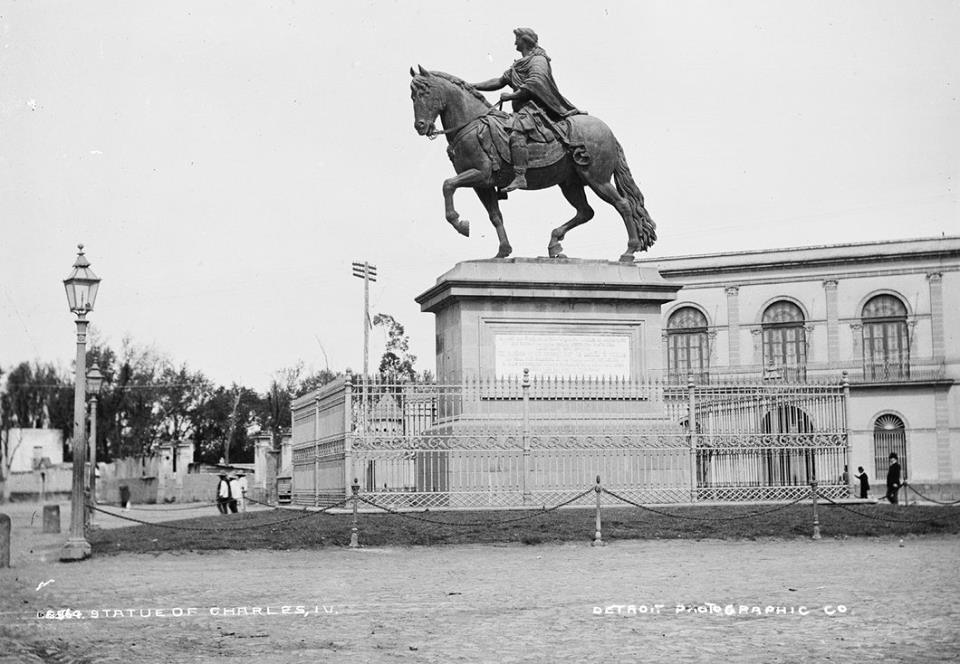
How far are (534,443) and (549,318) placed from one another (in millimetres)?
2162

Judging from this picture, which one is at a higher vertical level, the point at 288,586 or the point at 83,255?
the point at 83,255

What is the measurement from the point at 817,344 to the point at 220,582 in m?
49.4

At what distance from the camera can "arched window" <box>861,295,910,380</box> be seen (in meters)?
56.1

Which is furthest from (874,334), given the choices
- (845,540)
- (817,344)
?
(845,540)

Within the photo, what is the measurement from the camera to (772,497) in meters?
19.5

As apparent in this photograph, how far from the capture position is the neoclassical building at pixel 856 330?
54812mm

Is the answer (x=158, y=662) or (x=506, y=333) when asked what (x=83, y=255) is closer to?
(x=506, y=333)

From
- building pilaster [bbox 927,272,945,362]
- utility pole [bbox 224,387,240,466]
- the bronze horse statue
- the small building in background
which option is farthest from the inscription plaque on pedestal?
the small building in background

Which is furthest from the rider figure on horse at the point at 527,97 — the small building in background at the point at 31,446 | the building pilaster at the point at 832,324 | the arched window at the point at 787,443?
the small building in background at the point at 31,446

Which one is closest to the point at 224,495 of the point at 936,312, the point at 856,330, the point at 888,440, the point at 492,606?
the point at 492,606

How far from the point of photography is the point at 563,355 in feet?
63.2

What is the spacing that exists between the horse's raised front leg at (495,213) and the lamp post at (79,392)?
22.3 ft

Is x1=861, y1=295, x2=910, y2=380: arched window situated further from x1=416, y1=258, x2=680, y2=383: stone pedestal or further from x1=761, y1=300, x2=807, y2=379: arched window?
x1=416, y1=258, x2=680, y2=383: stone pedestal

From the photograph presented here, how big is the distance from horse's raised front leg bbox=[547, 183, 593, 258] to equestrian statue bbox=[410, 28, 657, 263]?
17mm
